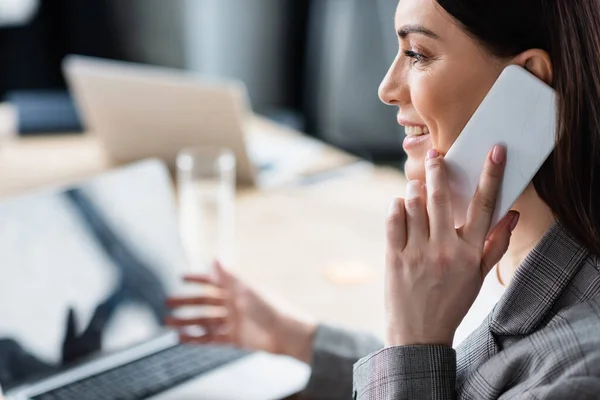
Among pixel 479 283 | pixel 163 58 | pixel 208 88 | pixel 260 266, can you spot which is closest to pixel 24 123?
pixel 208 88

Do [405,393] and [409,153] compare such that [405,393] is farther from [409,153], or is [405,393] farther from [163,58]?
[163,58]

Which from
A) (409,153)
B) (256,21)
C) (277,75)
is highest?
(409,153)

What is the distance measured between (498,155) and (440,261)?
5.2 inches

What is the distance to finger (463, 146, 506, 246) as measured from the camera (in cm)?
96

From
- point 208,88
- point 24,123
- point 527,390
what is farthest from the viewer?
point 24,123

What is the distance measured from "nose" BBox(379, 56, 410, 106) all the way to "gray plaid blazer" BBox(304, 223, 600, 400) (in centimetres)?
24

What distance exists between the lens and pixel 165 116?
6.48 ft

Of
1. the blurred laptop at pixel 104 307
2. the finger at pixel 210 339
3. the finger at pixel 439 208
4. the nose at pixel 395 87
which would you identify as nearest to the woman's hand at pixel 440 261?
the finger at pixel 439 208

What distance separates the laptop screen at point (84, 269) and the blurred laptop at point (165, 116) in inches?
18.2

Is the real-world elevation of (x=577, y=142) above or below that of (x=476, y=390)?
above

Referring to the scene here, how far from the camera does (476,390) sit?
0.92 meters

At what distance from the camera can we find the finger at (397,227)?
39.2 inches

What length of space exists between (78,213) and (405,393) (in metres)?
0.66

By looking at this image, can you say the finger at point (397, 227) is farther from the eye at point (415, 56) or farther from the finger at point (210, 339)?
→ the finger at point (210, 339)
